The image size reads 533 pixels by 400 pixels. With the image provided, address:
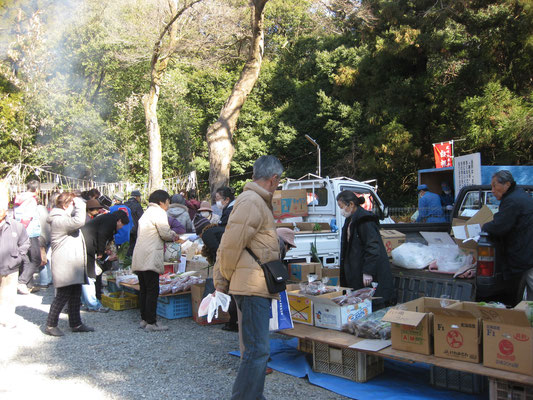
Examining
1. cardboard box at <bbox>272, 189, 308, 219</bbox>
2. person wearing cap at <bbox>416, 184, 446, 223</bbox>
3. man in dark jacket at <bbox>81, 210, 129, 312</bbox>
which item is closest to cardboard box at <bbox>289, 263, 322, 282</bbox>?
cardboard box at <bbox>272, 189, 308, 219</bbox>

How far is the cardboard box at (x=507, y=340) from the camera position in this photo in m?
3.54

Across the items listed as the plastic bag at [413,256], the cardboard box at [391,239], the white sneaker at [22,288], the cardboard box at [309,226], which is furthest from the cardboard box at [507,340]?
the white sneaker at [22,288]

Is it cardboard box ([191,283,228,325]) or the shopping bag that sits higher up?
the shopping bag

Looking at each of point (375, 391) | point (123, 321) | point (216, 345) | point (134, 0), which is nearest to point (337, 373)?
point (375, 391)

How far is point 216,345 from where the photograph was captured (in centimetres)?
596

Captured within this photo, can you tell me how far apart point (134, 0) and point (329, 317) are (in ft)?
72.5

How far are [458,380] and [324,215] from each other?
5.52m

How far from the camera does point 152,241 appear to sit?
6.32 meters

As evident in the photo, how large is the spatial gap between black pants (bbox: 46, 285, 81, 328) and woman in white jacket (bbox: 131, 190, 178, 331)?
83 cm

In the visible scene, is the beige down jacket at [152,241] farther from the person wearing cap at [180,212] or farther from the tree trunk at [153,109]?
the tree trunk at [153,109]

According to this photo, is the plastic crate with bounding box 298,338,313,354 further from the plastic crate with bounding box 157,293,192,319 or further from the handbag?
the plastic crate with bounding box 157,293,192,319

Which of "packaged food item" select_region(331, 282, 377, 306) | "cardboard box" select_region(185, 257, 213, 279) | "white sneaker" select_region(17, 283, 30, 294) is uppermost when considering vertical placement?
"packaged food item" select_region(331, 282, 377, 306)

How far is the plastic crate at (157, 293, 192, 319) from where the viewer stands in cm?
739

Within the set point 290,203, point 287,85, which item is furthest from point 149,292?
point 287,85
